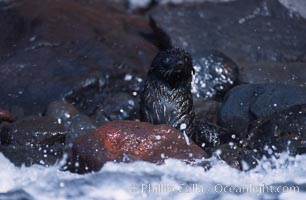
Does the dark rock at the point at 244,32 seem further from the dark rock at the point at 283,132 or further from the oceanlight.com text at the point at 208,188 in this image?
the oceanlight.com text at the point at 208,188

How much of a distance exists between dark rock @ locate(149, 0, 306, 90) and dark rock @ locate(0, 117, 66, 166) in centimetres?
213

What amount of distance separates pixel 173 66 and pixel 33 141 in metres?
1.26

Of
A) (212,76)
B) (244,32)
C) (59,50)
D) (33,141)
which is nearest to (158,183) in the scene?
(33,141)

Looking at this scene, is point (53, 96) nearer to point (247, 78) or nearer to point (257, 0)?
point (247, 78)

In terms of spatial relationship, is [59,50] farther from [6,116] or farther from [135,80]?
[6,116]

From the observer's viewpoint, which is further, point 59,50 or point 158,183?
point 59,50

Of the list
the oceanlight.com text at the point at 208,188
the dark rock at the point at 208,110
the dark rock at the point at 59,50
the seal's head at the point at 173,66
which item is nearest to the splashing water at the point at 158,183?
the oceanlight.com text at the point at 208,188

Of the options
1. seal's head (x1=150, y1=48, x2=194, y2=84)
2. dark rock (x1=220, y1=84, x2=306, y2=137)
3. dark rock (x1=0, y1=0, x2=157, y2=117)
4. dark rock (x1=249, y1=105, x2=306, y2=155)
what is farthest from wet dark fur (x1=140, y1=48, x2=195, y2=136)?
dark rock (x1=0, y1=0, x2=157, y2=117)

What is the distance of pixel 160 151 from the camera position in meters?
5.35

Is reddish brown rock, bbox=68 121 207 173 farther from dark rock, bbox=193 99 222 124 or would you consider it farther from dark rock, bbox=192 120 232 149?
dark rock, bbox=193 99 222 124

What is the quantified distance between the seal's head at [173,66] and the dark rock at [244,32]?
49.9 inches

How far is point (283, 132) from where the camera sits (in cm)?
579

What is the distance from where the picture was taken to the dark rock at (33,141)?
571 centimetres

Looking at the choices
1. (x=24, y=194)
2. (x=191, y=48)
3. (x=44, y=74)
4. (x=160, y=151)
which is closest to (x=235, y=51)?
(x=191, y=48)
